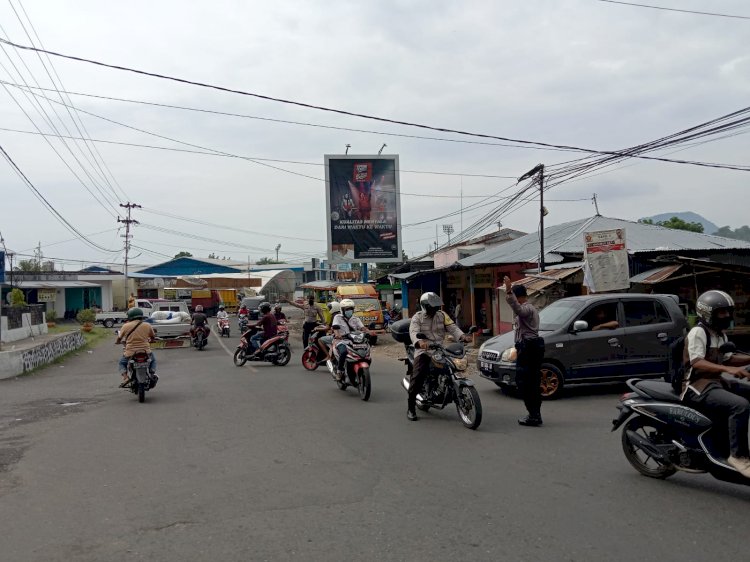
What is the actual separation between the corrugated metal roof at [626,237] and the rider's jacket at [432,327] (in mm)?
11670

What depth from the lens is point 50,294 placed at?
53531mm

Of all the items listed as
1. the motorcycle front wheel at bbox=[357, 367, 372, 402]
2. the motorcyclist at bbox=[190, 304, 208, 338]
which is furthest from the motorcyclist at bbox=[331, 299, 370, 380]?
the motorcyclist at bbox=[190, 304, 208, 338]

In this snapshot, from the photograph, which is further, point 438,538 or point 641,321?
point 641,321

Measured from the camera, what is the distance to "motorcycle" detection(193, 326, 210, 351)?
23.4 meters

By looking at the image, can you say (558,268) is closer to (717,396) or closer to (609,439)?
(609,439)

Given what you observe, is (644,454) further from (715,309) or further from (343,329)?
(343,329)

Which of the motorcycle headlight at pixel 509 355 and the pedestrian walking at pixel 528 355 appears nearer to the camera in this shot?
the pedestrian walking at pixel 528 355

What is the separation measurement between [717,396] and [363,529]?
9.57 feet

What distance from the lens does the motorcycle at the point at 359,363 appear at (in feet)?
35.6

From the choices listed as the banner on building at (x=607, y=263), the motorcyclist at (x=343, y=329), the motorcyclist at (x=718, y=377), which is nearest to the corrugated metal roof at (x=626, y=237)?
the banner on building at (x=607, y=263)

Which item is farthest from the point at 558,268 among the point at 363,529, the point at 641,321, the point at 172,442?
the point at 363,529

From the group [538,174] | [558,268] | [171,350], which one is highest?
[538,174]

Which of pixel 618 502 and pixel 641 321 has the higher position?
pixel 641 321

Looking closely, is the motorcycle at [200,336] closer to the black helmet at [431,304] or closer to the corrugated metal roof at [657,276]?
the corrugated metal roof at [657,276]
